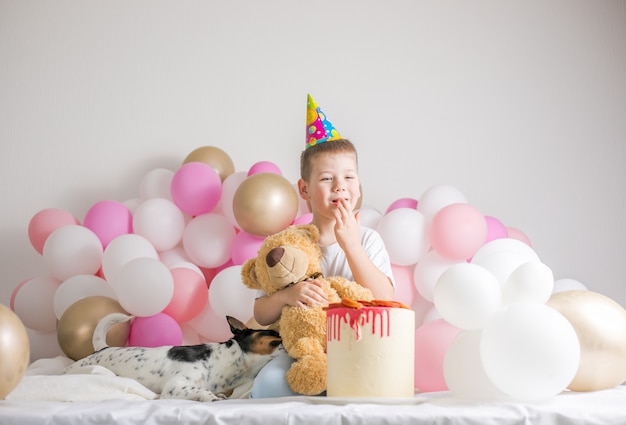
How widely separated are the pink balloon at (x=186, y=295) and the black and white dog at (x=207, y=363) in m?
0.56

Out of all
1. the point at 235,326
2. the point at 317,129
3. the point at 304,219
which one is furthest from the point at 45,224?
the point at 317,129

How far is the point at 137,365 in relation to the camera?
5.98 ft

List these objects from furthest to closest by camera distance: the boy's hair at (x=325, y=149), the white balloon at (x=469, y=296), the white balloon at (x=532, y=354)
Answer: the boy's hair at (x=325, y=149) < the white balloon at (x=469, y=296) < the white balloon at (x=532, y=354)

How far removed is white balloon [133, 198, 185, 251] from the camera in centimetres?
261

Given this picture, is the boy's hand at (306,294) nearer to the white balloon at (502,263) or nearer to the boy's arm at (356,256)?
the boy's arm at (356,256)

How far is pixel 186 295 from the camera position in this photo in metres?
2.44

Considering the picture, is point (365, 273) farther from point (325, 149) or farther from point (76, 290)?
point (76, 290)

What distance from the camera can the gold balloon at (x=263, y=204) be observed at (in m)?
2.39

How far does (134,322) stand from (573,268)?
1.85 m

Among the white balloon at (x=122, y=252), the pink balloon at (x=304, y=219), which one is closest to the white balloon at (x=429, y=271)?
the pink balloon at (x=304, y=219)

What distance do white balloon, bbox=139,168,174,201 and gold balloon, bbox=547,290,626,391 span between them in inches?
71.9

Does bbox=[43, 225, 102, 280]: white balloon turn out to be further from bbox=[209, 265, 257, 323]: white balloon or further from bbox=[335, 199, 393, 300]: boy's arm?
bbox=[335, 199, 393, 300]: boy's arm

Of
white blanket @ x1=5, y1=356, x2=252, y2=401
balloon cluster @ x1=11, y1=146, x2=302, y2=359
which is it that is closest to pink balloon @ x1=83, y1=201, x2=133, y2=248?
balloon cluster @ x1=11, y1=146, x2=302, y2=359

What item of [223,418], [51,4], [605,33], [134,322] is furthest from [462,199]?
[51,4]
